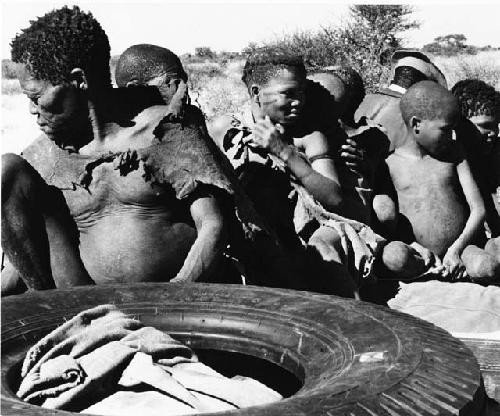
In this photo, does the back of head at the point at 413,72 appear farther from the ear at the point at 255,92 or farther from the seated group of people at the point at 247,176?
the ear at the point at 255,92

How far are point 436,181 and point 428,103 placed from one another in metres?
0.44

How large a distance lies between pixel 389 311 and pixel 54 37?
70.6 inches

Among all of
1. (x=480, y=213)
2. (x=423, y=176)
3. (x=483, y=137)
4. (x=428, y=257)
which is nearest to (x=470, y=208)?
(x=480, y=213)

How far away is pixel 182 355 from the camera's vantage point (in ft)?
8.74

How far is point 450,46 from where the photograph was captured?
30719mm

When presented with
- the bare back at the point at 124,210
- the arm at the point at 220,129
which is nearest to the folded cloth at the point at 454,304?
the arm at the point at 220,129

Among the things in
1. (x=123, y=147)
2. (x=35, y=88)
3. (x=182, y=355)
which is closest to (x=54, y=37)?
(x=35, y=88)

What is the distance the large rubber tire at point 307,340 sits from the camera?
7.00 feet

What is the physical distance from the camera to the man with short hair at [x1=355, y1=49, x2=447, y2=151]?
5746mm

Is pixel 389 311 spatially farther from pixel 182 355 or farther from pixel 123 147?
pixel 123 147

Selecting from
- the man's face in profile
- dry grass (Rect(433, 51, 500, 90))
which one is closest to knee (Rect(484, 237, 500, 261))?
the man's face in profile

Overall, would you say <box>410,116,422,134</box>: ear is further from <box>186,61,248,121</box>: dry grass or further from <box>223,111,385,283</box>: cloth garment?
<box>186,61,248,121</box>: dry grass

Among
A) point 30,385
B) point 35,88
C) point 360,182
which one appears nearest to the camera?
point 30,385

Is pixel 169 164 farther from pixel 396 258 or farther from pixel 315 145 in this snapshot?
pixel 396 258
